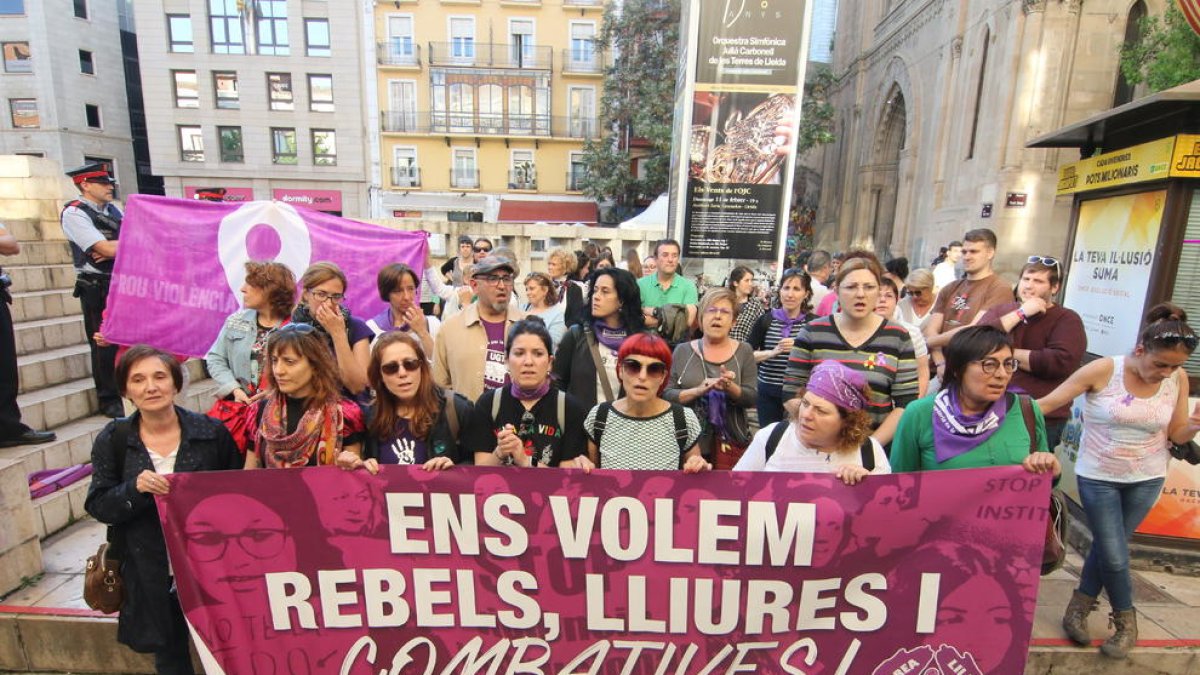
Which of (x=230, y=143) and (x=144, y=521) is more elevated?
(x=230, y=143)

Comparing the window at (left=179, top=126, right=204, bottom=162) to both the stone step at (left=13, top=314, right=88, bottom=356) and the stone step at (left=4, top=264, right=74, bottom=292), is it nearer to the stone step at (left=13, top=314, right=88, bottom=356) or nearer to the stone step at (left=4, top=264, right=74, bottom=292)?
the stone step at (left=4, top=264, right=74, bottom=292)

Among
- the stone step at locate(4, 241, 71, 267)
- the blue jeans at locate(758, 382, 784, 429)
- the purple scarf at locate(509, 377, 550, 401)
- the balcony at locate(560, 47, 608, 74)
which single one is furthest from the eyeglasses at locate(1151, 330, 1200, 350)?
the balcony at locate(560, 47, 608, 74)

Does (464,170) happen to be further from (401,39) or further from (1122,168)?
(1122,168)

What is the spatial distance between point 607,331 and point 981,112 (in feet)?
51.0

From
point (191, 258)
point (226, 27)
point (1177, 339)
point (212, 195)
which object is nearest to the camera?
point (1177, 339)

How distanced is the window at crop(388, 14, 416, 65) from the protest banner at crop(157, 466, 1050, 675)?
28.5 m

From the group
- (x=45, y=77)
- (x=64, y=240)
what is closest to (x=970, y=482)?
(x=64, y=240)

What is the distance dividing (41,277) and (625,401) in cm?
677

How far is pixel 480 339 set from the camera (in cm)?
352

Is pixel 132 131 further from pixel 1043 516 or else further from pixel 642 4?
pixel 1043 516

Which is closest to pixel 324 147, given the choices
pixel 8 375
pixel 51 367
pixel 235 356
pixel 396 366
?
pixel 51 367

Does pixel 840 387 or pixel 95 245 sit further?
pixel 95 245

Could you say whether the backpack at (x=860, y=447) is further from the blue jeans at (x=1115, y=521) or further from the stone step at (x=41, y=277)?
the stone step at (x=41, y=277)

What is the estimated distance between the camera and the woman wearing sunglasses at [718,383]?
3.20 metres
